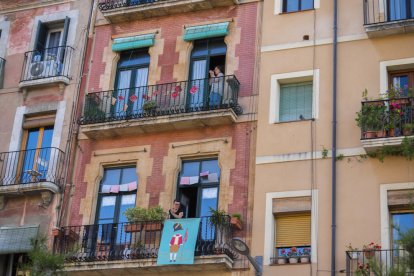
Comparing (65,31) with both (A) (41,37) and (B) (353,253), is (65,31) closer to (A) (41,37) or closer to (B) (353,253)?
(A) (41,37)

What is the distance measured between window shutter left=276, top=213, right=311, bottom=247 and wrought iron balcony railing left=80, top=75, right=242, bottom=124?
11.6 ft

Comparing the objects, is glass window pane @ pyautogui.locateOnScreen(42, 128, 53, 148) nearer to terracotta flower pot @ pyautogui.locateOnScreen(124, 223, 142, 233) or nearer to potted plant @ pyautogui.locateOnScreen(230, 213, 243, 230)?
terracotta flower pot @ pyautogui.locateOnScreen(124, 223, 142, 233)

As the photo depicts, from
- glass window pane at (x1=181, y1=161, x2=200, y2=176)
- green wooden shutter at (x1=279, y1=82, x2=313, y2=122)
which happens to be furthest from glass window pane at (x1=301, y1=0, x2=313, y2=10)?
glass window pane at (x1=181, y1=161, x2=200, y2=176)

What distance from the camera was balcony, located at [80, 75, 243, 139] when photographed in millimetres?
25891

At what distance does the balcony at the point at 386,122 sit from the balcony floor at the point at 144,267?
15.5 ft

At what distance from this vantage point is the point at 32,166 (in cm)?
2788

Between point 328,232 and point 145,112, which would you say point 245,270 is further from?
point 145,112

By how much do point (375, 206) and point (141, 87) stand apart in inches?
326

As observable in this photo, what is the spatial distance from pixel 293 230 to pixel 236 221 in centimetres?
148

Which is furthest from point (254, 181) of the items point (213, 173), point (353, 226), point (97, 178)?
point (97, 178)

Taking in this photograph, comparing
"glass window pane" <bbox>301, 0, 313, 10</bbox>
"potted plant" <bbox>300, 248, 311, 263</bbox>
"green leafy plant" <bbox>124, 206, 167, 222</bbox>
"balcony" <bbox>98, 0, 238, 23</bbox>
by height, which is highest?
"balcony" <bbox>98, 0, 238, 23</bbox>

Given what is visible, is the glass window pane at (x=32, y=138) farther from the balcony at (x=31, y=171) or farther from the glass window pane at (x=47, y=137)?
the balcony at (x=31, y=171)

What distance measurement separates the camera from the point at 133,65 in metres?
28.6

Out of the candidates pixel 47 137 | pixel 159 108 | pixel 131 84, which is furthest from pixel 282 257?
pixel 47 137
